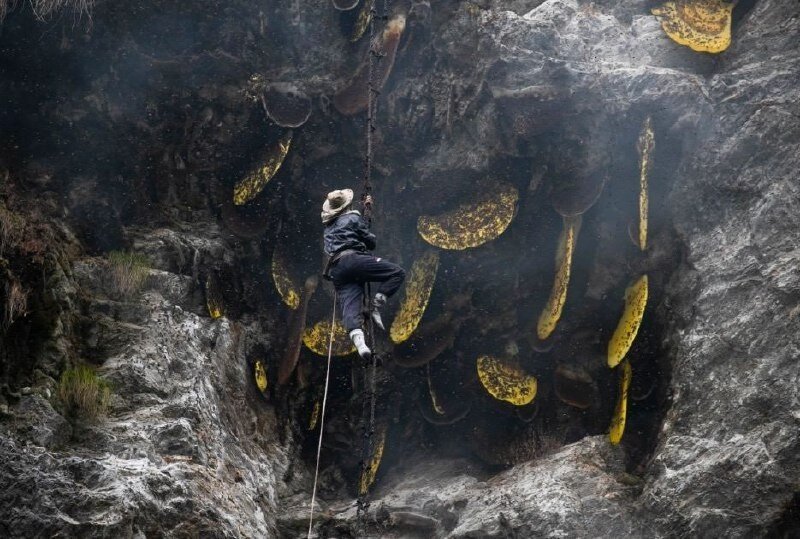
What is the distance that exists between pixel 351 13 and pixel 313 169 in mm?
1818

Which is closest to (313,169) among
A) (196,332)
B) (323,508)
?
(196,332)

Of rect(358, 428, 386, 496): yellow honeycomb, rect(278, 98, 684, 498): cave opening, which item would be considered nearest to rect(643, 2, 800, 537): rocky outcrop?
rect(278, 98, 684, 498): cave opening

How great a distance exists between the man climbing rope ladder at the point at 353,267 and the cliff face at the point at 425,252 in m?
1.48

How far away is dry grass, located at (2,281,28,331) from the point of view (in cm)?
539

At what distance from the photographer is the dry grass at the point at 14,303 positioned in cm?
539

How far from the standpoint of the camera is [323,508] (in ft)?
24.4

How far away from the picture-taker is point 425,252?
28.6ft

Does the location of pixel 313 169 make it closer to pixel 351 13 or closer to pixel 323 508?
pixel 351 13

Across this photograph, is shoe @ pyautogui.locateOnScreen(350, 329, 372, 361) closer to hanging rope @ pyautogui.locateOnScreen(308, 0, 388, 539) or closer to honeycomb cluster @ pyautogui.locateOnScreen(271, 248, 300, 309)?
hanging rope @ pyautogui.locateOnScreen(308, 0, 388, 539)

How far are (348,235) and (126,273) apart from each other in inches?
83.4

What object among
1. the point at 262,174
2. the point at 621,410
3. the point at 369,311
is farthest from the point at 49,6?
the point at 621,410

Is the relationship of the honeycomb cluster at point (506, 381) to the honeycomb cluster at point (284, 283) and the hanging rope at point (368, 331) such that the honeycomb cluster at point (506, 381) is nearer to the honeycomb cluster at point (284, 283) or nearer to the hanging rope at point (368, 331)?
the hanging rope at point (368, 331)

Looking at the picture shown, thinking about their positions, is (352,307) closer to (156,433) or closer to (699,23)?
(156,433)

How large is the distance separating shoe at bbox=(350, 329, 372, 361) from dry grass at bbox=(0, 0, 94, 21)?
15.0 feet
